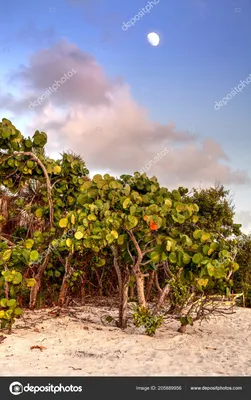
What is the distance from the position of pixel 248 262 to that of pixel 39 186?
6976 mm

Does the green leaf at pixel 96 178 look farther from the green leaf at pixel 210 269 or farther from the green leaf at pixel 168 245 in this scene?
the green leaf at pixel 210 269

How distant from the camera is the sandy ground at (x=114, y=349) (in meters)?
5.39

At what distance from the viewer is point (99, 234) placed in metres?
6.58

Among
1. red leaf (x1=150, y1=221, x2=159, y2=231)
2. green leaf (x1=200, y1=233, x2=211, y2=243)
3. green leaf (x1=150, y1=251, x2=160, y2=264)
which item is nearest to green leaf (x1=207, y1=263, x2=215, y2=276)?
green leaf (x1=200, y1=233, x2=211, y2=243)

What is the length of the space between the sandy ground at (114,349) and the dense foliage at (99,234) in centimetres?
38

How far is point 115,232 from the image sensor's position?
257 inches

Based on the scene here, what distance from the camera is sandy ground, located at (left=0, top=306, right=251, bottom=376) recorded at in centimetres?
539

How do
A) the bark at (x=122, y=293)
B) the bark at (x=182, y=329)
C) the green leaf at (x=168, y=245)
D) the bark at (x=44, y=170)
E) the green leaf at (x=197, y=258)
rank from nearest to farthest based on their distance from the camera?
the green leaf at (x=168, y=245), the green leaf at (x=197, y=258), the bark at (x=122, y=293), the bark at (x=182, y=329), the bark at (x=44, y=170)

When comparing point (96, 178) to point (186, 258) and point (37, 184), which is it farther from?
point (37, 184)

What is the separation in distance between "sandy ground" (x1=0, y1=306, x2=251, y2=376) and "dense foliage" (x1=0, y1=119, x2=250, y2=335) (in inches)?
15.0

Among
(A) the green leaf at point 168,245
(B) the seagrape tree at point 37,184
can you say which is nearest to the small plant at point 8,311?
(B) the seagrape tree at point 37,184

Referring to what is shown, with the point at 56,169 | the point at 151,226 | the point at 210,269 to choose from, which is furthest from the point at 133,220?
the point at 56,169

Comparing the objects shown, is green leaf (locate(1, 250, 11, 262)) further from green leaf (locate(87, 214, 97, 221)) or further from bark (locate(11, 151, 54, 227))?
bark (locate(11, 151, 54, 227))
